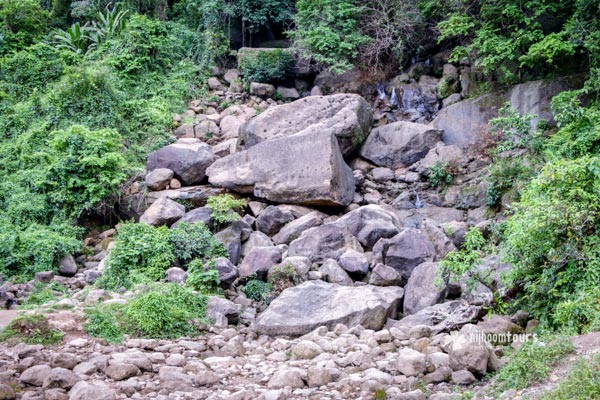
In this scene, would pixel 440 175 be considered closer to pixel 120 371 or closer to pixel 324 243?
pixel 324 243

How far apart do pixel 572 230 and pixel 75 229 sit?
10.1 m

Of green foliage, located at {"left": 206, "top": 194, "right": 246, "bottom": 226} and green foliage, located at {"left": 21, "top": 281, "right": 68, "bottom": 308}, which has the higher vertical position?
green foliage, located at {"left": 206, "top": 194, "right": 246, "bottom": 226}

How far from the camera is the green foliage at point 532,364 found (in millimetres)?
5316

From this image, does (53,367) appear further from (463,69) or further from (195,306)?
(463,69)

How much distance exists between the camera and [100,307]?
328 inches

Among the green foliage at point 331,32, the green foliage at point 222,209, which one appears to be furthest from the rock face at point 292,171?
the green foliage at point 331,32

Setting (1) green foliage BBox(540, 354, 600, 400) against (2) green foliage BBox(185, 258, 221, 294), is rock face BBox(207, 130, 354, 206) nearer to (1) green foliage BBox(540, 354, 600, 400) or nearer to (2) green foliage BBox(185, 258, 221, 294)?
(2) green foliage BBox(185, 258, 221, 294)

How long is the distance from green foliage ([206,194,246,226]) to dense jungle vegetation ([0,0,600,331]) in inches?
99.4

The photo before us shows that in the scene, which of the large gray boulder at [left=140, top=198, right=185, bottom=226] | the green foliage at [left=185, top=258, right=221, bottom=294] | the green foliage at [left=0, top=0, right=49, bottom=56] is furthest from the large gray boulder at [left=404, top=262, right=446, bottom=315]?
the green foliage at [left=0, top=0, right=49, bottom=56]

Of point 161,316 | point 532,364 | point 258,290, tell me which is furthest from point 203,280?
point 532,364

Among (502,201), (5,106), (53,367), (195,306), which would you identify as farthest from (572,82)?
(5,106)

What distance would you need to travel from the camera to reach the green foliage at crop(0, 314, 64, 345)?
7.18 m

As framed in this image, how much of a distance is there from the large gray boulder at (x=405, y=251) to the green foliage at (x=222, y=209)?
320 centimetres

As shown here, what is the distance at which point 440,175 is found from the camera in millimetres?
14547
